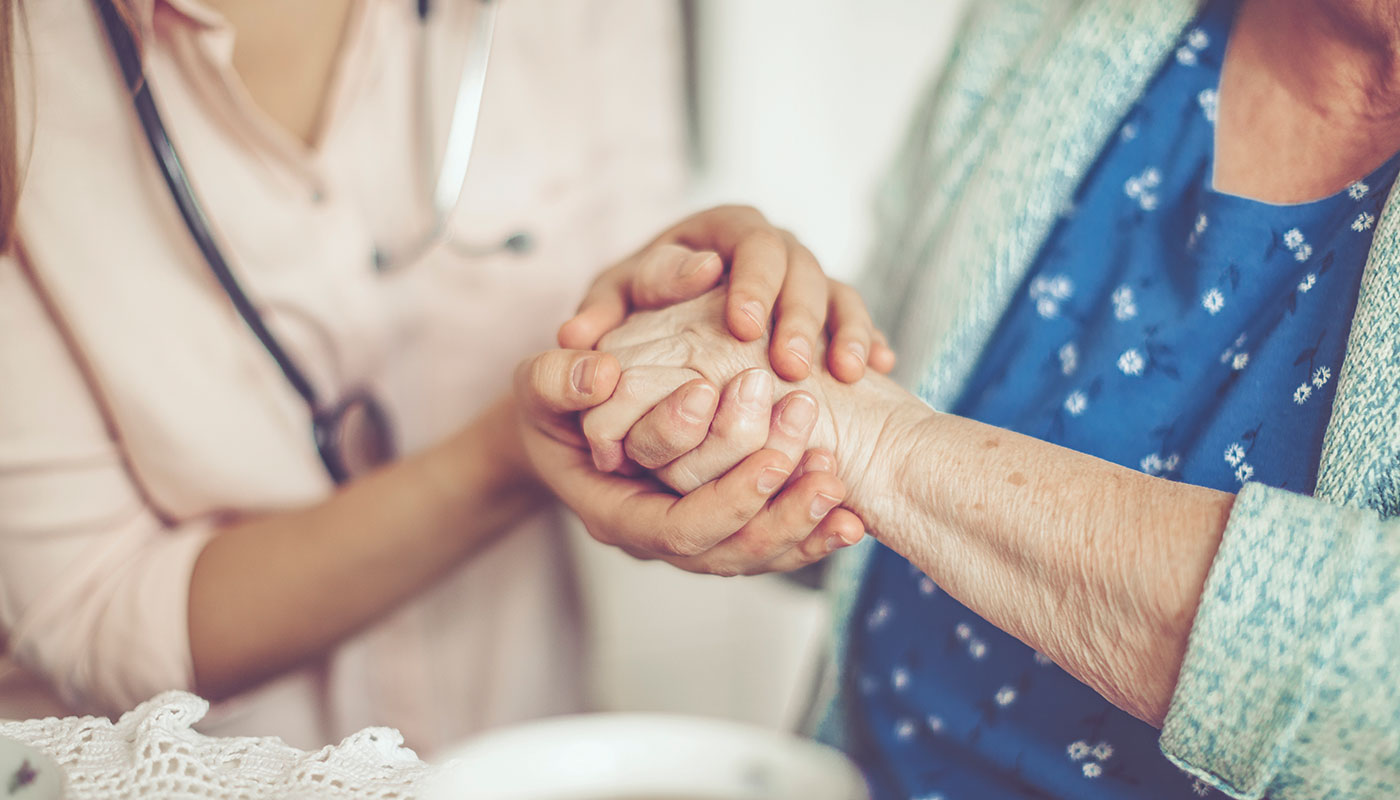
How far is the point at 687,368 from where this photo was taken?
635 millimetres

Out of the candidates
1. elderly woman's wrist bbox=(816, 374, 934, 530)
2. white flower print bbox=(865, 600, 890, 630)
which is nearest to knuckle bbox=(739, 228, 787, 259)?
elderly woman's wrist bbox=(816, 374, 934, 530)

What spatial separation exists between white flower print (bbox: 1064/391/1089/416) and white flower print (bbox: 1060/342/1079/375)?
1.3 inches

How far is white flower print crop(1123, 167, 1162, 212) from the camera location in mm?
691

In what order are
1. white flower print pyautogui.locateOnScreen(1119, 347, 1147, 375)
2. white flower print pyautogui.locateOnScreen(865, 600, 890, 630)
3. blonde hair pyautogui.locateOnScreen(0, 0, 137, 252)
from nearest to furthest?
blonde hair pyautogui.locateOnScreen(0, 0, 137, 252) → white flower print pyautogui.locateOnScreen(1119, 347, 1147, 375) → white flower print pyautogui.locateOnScreen(865, 600, 890, 630)

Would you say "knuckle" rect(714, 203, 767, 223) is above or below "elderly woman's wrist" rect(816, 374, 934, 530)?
above

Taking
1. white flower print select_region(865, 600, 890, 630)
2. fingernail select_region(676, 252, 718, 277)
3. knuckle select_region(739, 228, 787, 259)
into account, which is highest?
knuckle select_region(739, 228, 787, 259)

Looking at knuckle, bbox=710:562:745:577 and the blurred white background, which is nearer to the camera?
knuckle, bbox=710:562:745:577

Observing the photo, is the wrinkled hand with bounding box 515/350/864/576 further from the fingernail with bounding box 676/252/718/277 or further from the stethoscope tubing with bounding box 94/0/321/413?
the stethoscope tubing with bounding box 94/0/321/413

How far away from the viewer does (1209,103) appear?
0.67 metres

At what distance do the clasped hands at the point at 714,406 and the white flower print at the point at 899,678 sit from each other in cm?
17

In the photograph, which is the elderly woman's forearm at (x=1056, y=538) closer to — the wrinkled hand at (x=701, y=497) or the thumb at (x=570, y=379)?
the wrinkled hand at (x=701, y=497)

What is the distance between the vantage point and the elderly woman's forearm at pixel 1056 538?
45 cm

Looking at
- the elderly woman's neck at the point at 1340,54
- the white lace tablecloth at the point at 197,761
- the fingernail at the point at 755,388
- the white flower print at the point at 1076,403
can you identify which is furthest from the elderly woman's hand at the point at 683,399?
the elderly woman's neck at the point at 1340,54

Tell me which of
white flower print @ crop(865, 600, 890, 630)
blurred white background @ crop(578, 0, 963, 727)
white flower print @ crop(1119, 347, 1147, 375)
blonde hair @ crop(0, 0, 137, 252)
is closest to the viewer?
blonde hair @ crop(0, 0, 137, 252)
